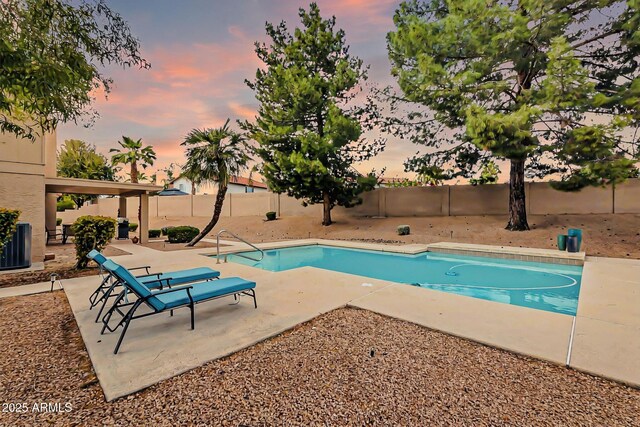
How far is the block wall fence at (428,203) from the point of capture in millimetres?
13671

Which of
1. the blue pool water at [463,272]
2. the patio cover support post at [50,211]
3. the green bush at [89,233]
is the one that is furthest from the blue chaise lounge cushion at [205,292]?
the patio cover support post at [50,211]

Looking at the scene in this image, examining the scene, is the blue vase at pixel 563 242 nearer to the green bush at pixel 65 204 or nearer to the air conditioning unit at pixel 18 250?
the air conditioning unit at pixel 18 250

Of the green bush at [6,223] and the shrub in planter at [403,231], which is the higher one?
the green bush at [6,223]

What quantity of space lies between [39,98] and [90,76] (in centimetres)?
78

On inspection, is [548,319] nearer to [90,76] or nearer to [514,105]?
[90,76]

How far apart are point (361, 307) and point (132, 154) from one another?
25913 millimetres

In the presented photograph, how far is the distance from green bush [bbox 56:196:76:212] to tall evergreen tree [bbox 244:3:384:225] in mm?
23766

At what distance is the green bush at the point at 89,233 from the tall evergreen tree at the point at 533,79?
11.5 metres

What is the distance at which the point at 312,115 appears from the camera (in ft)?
56.3

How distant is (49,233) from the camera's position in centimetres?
1302

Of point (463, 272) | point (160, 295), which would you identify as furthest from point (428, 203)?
point (160, 295)

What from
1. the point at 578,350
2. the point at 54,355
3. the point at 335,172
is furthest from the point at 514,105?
the point at 54,355

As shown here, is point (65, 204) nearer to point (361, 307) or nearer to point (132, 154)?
point (132, 154)

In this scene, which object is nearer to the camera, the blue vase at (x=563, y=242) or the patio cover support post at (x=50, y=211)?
the blue vase at (x=563, y=242)
